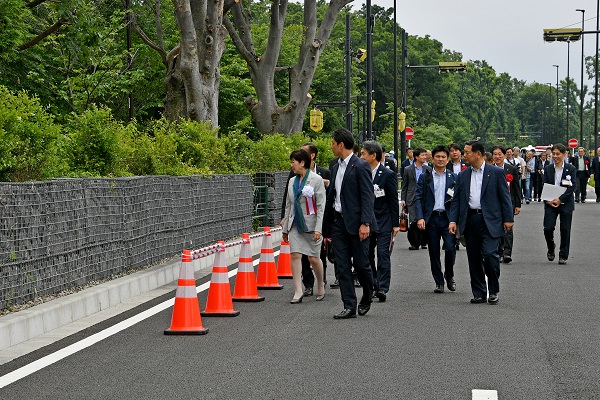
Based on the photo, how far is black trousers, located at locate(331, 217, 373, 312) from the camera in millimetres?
12242

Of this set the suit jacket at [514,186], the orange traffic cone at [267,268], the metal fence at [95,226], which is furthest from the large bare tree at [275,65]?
the orange traffic cone at [267,268]

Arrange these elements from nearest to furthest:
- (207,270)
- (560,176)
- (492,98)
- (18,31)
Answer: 1. (207,270)
2. (560,176)
3. (18,31)
4. (492,98)

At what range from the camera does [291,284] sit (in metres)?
15.8

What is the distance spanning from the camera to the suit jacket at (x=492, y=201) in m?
13.7

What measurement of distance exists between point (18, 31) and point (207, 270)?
18910 mm

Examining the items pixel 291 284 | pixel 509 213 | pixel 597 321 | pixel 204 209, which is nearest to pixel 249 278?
pixel 291 284

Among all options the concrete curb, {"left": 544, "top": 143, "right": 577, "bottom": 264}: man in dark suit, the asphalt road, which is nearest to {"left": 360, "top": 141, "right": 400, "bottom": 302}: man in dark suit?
the asphalt road

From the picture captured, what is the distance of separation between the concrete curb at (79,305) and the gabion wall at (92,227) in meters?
0.24

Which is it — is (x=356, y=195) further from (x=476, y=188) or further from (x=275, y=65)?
(x=275, y=65)

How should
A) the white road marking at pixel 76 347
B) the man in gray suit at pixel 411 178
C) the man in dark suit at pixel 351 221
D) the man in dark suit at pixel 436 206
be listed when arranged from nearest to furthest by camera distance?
the white road marking at pixel 76 347
the man in dark suit at pixel 351 221
the man in dark suit at pixel 436 206
the man in gray suit at pixel 411 178

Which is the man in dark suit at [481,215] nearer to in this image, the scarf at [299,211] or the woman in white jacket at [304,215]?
the woman in white jacket at [304,215]

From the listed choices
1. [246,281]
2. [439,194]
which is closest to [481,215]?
[439,194]

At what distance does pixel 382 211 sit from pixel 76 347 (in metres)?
5.11

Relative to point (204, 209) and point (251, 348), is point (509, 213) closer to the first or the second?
point (251, 348)
